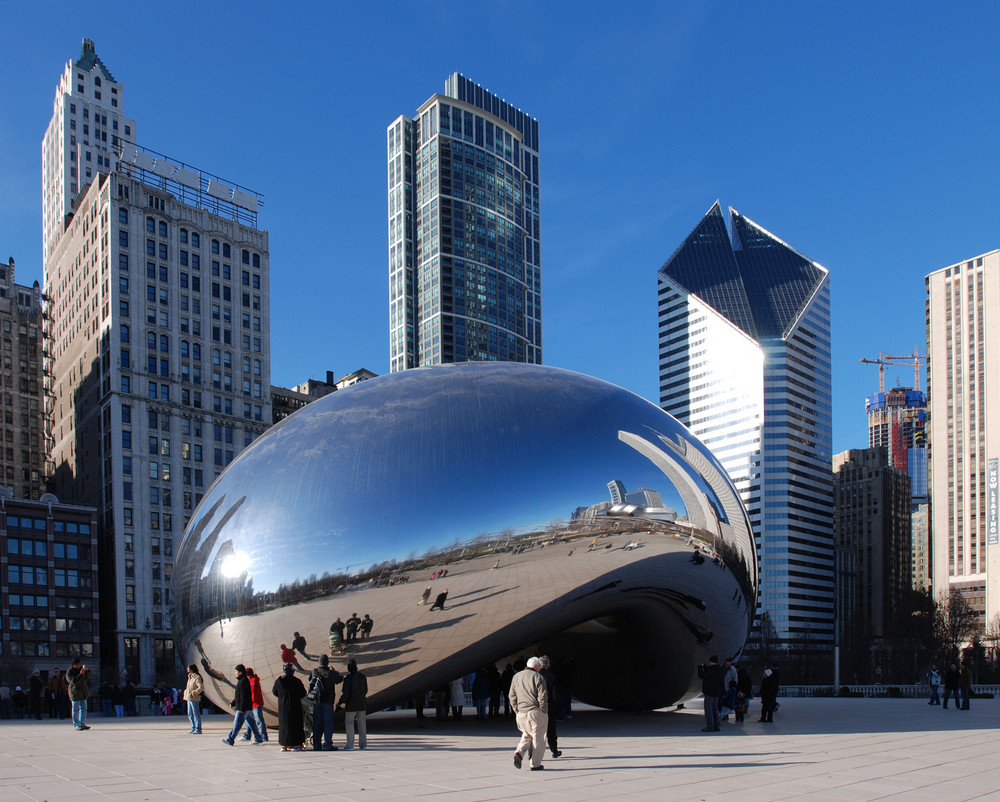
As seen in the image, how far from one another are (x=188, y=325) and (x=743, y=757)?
100526 millimetres

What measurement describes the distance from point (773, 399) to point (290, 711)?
179m

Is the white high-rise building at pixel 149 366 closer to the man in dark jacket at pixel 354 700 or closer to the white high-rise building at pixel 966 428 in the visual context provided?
the man in dark jacket at pixel 354 700

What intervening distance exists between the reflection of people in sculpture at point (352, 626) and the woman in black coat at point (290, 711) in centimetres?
94

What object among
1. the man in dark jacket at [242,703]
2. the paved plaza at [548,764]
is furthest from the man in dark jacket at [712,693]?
the man in dark jacket at [242,703]

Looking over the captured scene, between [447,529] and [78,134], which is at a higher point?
[78,134]

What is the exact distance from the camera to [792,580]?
185 metres

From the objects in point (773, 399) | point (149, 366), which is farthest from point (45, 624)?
point (773, 399)

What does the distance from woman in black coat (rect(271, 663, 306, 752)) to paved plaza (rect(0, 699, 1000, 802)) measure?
0.99 feet

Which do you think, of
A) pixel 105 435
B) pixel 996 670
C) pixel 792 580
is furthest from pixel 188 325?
pixel 792 580

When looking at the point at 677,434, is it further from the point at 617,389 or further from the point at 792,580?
the point at 792,580

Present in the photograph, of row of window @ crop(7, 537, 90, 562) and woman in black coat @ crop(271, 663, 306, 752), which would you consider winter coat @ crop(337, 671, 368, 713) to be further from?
row of window @ crop(7, 537, 90, 562)

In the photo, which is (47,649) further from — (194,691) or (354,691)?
(354,691)

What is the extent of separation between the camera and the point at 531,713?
40.6 ft

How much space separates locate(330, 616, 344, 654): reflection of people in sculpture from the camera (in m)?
14.7
